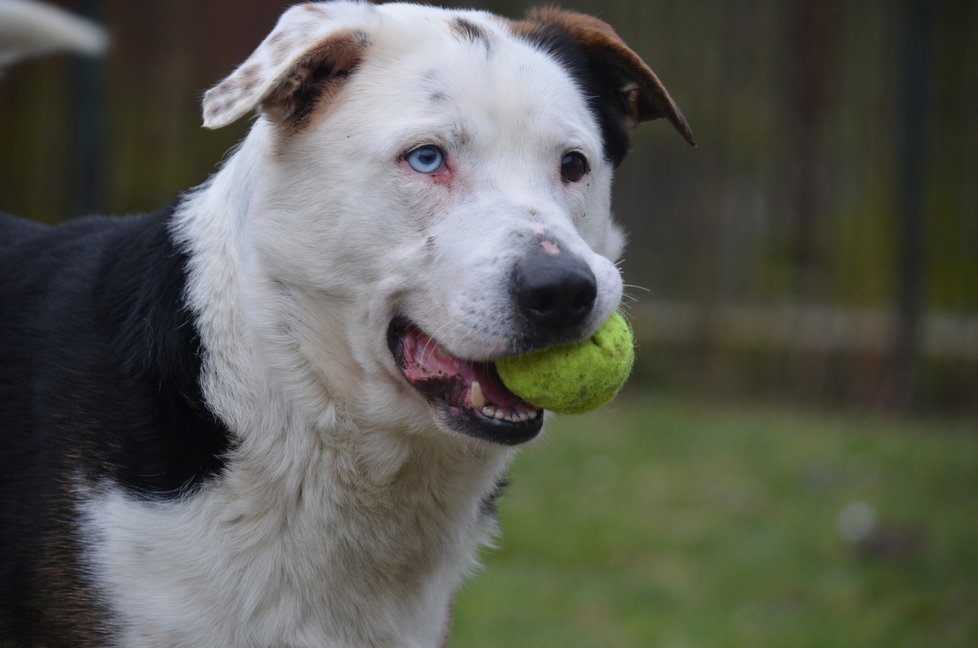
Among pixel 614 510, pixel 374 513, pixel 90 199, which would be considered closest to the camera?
pixel 374 513

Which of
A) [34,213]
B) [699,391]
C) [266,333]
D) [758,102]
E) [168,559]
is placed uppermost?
[266,333]

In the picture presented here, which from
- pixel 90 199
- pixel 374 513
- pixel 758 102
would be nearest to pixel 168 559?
pixel 374 513

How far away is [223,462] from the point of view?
113 inches

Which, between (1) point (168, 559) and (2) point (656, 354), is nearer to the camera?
(1) point (168, 559)

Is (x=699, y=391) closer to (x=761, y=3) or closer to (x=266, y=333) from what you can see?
(x=761, y=3)

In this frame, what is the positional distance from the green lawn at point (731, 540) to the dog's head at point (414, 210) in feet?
4.84

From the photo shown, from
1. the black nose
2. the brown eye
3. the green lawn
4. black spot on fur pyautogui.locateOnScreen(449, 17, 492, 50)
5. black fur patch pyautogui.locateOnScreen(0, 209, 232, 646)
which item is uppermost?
black spot on fur pyautogui.locateOnScreen(449, 17, 492, 50)

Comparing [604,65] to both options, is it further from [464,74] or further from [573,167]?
[464,74]

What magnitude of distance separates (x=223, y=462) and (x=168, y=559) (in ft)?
0.82

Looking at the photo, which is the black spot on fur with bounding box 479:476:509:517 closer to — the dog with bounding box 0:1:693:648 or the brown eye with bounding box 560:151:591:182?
the dog with bounding box 0:1:693:648

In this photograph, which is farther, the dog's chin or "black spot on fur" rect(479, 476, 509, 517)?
"black spot on fur" rect(479, 476, 509, 517)

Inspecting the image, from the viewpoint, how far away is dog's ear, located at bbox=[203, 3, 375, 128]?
2.83 meters

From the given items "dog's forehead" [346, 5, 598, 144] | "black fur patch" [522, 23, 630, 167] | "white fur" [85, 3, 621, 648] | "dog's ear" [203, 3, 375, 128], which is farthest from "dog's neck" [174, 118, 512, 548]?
"black fur patch" [522, 23, 630, 167]

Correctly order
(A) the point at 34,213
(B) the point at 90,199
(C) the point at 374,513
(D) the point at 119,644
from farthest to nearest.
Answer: (A) the point at 34,213 < (B) the point at 90,199 < (C) the point at 374,513 < (D) the point at 119,644
